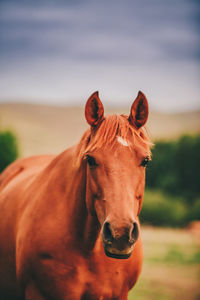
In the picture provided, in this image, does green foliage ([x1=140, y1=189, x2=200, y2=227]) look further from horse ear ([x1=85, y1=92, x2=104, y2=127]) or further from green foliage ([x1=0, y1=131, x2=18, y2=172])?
horse ear ([x1=85, y1=92, x2=104, y2=127])

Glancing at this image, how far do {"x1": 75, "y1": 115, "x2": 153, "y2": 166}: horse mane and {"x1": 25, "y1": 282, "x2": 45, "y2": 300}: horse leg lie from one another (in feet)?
3.81

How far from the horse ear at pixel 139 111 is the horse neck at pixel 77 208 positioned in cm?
56


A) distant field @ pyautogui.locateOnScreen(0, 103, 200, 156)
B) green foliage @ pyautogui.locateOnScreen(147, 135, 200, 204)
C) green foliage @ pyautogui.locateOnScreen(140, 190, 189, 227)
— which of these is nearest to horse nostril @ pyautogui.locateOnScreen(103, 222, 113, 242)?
green foliage @ pyautogui.locateOnScreen(147, 135, 200, 204)

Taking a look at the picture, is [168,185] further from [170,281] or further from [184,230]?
[170,281]

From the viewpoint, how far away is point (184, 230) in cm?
1806

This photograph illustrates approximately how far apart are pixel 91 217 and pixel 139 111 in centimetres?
93

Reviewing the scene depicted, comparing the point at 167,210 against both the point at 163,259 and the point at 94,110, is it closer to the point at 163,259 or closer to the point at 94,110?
the point at 163,259

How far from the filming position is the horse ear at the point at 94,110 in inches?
93.2

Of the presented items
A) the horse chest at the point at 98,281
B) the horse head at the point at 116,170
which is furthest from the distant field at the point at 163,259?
the horse chest at the point at 98,281

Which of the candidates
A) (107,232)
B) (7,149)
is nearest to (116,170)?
(107,232)

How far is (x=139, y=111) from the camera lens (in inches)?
95.0

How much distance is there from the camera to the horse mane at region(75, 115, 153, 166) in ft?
7.24

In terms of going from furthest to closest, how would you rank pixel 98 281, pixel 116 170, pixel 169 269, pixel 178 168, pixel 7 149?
pixel 178 168 → pixel 7 149 → pixel 169 269 → pixel 98 281 → pixel 116 170

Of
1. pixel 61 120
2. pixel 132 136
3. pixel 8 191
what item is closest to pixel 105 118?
pixel 132 136
